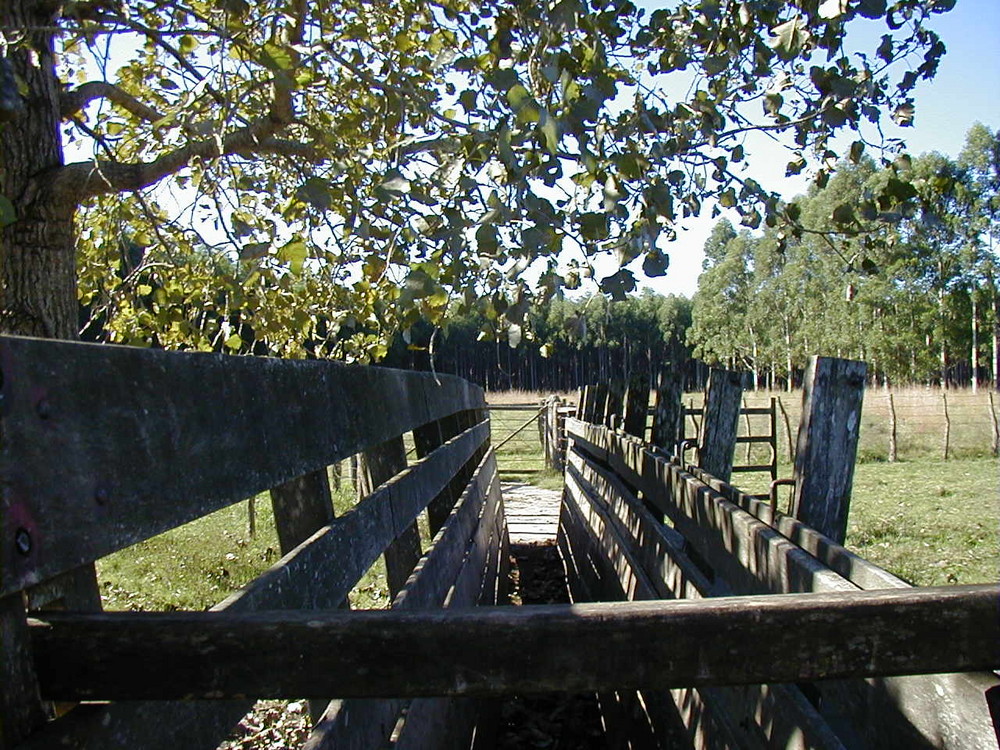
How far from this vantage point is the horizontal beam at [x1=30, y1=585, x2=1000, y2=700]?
1044 millimetres

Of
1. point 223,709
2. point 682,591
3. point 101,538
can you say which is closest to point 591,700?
point 682,591

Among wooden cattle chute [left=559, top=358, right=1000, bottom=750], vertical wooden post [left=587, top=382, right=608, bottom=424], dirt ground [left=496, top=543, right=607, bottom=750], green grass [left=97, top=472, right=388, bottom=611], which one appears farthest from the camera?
vertical wooden post [left=587, top=382, right=608, bottom=424]

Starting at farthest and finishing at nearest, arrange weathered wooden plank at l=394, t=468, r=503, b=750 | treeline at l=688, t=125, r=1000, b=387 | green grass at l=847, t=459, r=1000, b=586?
treeline at l=688, t=125, r=1000, b=387, green grass at l=847, t=459, r=1000, b=586, weathered wooden plank at l=394, t=468, r=503, b=750

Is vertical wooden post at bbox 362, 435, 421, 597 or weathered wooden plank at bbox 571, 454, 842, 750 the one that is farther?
vertical wooden post at bbox 362, 435, 421, 597

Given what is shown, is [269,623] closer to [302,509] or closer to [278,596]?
[278,596]

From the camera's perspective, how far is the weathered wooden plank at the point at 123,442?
857 mm

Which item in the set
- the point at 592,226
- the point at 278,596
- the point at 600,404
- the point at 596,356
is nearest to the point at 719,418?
the point at 592,226

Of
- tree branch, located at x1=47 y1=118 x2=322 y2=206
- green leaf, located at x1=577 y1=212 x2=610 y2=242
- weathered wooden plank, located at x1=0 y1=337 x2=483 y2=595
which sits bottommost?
weathered wooden plank, located at x1=0 y1=337 x2=483 y2=595

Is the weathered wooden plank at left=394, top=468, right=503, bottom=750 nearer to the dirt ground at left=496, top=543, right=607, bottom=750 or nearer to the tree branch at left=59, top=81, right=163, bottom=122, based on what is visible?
the dirt ground at left=496, top=543, right=607, bottom=750

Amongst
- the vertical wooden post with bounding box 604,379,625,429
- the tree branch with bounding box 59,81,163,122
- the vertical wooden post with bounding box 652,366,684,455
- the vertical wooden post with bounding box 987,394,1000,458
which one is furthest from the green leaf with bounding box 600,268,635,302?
the vertical wooden post with bounding box 987,394,1000,458

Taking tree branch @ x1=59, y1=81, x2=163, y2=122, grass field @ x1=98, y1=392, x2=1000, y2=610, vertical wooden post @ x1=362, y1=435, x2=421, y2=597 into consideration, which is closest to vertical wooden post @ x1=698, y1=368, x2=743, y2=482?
vertical wooden post @ x1=362, y1=435, x2=421, y2=597

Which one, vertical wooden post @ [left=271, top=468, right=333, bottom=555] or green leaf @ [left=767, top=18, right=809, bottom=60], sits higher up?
green leaf @ [left=767, top=18, right=809, bottom=60]

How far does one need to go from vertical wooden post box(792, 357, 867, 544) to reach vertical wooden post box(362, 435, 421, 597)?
1.26 metres

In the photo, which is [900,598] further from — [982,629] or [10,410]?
[10,410]
